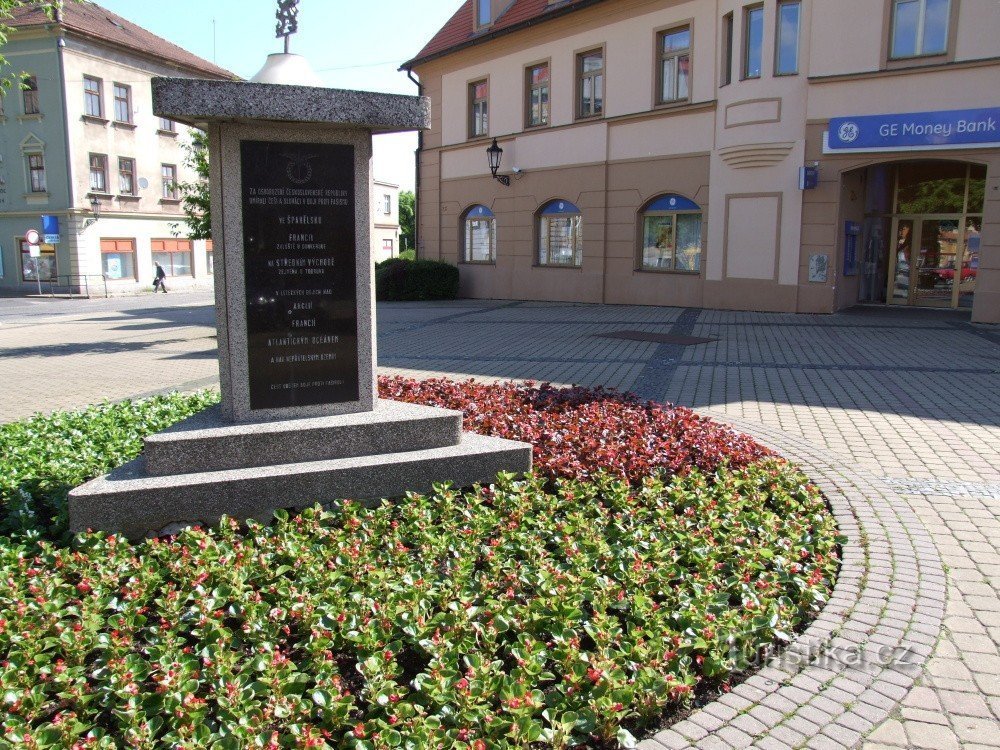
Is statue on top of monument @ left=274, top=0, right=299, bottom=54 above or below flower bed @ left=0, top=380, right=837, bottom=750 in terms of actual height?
above

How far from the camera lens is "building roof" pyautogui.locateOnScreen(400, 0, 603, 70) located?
23.5 m

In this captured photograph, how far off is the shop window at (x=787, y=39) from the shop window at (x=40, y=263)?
35597 mm

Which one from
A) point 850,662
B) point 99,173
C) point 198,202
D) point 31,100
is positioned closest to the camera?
point 850,662

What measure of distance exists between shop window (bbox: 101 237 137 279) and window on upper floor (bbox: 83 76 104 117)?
619 cm

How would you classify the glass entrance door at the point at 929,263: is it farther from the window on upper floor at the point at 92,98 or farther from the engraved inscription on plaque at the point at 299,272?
the window on upper floor at the point at 92,98

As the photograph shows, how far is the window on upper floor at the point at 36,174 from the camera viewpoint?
133ft

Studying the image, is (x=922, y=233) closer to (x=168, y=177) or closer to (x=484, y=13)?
(x=484, y=13)

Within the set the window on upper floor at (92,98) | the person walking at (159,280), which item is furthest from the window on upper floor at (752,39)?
the window on upper floor at (92,98)

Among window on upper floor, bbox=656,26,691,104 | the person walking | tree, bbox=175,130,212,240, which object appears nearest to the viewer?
tree, bbox=175,130,212,240

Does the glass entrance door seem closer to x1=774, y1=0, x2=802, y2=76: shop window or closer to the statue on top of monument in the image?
x1=774, y1=0, x2=802, y2=76: shop window

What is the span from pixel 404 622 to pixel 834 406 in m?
6.77

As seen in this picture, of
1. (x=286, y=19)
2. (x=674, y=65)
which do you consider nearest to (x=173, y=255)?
(x=674, y=65)

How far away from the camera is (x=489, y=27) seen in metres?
26.6

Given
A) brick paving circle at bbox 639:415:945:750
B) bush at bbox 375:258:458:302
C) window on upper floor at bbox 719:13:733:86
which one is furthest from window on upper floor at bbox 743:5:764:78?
brick paving circle at bbox 639:415:945:750
